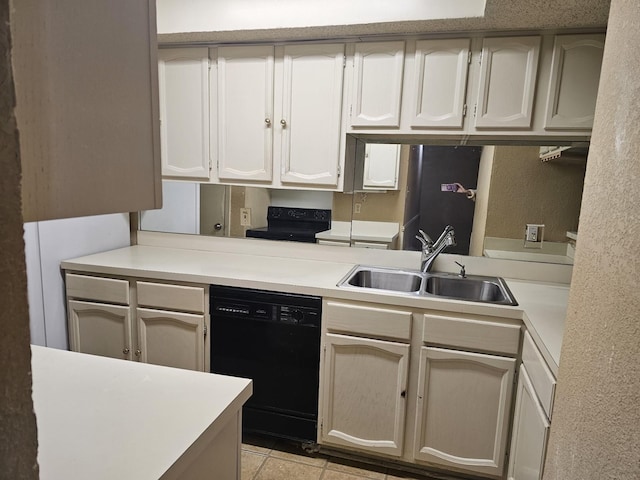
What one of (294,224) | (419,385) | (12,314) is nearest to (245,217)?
(294,224)

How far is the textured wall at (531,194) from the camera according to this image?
2090 mm

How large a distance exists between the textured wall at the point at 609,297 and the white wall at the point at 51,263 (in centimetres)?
230

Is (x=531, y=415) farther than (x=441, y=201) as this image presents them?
No

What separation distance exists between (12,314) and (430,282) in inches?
80.4

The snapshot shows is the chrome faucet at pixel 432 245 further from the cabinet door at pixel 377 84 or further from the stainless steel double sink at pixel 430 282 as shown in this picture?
the cabinet door at pixel 377 84

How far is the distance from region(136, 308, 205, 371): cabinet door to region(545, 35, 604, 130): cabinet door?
1.99 meters

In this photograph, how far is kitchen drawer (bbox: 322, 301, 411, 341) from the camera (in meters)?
1.80

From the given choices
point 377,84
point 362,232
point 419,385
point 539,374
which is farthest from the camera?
point 362,232

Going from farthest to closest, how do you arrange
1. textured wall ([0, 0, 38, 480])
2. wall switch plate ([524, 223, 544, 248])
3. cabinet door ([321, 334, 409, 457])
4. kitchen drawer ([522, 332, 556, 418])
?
wall switch plate ([524, 223, 544, 248]) < cabinet door ([321, 334, 409, 457]) < kitchen drawer ([522, 332, 556, 418]) < textured wall ([0, 0, 38, 480])

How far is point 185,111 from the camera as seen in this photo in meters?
2.39

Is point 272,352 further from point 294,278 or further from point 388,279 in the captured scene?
point 388,279

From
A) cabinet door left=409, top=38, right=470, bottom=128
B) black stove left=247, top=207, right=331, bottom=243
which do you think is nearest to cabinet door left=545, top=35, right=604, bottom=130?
cabinet door left=409, top=38, right=470, bottom=128

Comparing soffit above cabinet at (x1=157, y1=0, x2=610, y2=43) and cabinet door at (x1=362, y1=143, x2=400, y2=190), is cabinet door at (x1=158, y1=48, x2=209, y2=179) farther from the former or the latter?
cabinet door at (x1=362, y1=143, x2=400, y2=190)

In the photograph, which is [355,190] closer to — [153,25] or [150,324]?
[150,324]
